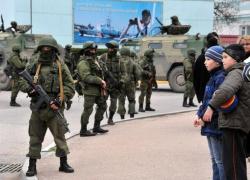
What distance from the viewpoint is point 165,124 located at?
12055 mm

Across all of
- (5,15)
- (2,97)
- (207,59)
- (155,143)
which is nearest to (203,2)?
(5,15)

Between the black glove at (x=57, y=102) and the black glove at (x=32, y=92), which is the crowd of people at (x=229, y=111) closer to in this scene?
the black glove at (x=57, y=102)

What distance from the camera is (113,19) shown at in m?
34.0

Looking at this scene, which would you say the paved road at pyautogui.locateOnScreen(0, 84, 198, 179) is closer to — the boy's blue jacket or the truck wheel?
the truck wheel

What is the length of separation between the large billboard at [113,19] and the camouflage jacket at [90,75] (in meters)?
22.7

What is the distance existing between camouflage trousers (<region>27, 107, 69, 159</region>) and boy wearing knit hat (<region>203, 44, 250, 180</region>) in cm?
241

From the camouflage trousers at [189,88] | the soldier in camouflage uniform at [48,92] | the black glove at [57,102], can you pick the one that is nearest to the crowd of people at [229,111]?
the black glove at [57,102]

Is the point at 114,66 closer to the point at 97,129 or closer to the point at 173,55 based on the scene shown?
the point at 97,129

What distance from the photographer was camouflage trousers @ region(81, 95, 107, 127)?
9.84m

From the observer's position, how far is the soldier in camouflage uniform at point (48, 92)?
22.6ft

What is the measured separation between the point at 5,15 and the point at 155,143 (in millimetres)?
22856

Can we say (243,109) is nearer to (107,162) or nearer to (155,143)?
(107,162)

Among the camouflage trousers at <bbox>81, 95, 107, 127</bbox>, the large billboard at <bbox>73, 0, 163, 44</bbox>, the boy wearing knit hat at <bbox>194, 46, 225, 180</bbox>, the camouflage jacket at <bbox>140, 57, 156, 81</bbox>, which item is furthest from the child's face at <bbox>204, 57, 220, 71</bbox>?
the large billboard at <bbox>73, 0, 163, 44</bbox>

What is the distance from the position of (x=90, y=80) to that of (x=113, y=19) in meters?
24.8
